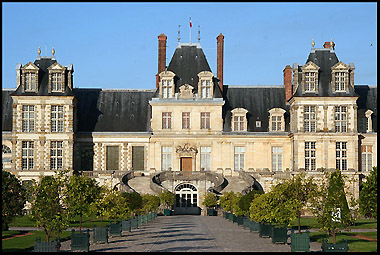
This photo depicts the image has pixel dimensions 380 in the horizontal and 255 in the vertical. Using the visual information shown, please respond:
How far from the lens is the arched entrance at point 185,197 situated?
53.9 meters

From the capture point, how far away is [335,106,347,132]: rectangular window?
2174 inches

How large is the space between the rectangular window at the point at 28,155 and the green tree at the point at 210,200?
14.5 metres

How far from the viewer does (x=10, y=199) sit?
33.1 metres

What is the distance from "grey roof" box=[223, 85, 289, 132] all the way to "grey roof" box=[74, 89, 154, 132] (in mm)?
6928

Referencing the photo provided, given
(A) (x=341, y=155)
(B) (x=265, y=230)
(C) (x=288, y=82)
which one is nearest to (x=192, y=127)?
(C) (x=288, y=82)

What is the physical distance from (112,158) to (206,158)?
26.2ft

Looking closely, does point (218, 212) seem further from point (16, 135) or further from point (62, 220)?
point (62, 220)

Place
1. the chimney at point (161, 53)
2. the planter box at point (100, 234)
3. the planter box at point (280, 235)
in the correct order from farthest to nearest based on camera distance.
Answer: the chimney at point (161, 53) < the planter box at point (100, 234) < the planter box at point (280, 235)

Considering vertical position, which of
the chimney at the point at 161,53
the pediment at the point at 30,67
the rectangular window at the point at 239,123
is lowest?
the rectangular window at the point at 239,123

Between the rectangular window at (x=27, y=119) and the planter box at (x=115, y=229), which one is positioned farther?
the rectangular window at (x=27, y=119)

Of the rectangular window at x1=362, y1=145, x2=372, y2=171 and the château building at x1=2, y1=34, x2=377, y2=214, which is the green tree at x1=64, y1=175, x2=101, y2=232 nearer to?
the château building at x1=2, y1=34, x2=377, y2=214

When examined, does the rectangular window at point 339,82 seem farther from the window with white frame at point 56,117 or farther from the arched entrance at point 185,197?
the window with white frame at point 56,117

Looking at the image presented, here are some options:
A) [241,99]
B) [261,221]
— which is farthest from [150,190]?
[261,221]

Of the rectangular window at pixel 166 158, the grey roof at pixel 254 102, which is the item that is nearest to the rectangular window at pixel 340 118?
the grey roof at pixel 254 102
